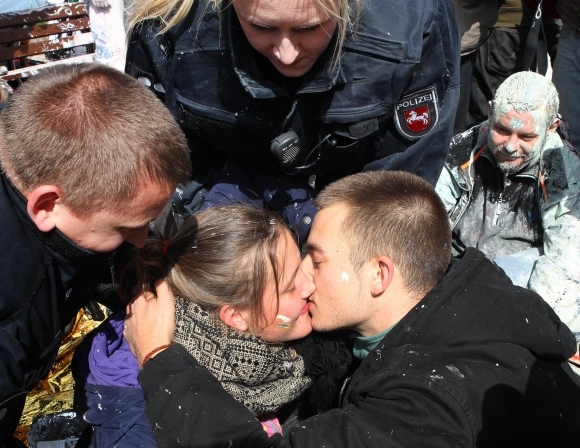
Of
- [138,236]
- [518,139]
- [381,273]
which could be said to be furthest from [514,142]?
[138,236]

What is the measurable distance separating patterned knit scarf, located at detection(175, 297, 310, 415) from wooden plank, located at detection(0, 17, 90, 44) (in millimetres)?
4138

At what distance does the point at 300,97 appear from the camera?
239 centimetres

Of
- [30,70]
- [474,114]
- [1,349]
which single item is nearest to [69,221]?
[1,349]

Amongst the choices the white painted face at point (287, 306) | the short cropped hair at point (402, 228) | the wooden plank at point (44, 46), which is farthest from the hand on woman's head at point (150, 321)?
the wooden plank at point (44, 46)

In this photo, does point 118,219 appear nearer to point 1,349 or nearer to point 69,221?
point 69,221

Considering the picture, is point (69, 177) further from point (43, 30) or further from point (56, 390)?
point (43, 30)

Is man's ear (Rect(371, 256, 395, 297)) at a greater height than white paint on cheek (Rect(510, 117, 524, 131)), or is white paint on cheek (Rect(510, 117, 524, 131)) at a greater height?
man's ear (Rect(371, 256, 395, 297))

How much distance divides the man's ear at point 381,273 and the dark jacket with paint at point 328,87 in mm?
577

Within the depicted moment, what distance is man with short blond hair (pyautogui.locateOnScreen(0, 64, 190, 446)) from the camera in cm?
164

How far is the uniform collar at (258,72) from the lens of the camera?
7.60 feet

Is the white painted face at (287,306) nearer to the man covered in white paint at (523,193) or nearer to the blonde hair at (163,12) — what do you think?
the blonde hair at (163,12)

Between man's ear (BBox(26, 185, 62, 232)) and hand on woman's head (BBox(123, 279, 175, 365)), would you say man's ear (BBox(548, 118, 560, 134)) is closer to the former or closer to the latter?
hand on woman's head (BBox(123, 279, 175, 365))

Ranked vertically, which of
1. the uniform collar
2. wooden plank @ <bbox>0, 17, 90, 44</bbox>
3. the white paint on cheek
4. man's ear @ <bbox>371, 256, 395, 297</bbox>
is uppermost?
the uniform collar

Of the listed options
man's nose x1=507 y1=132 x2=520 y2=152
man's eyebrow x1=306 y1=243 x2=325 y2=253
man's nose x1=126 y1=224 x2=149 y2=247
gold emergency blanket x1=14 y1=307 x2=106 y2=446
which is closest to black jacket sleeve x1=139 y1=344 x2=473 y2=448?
man's nose x1=126 y1=224 x2=149 y2=247
